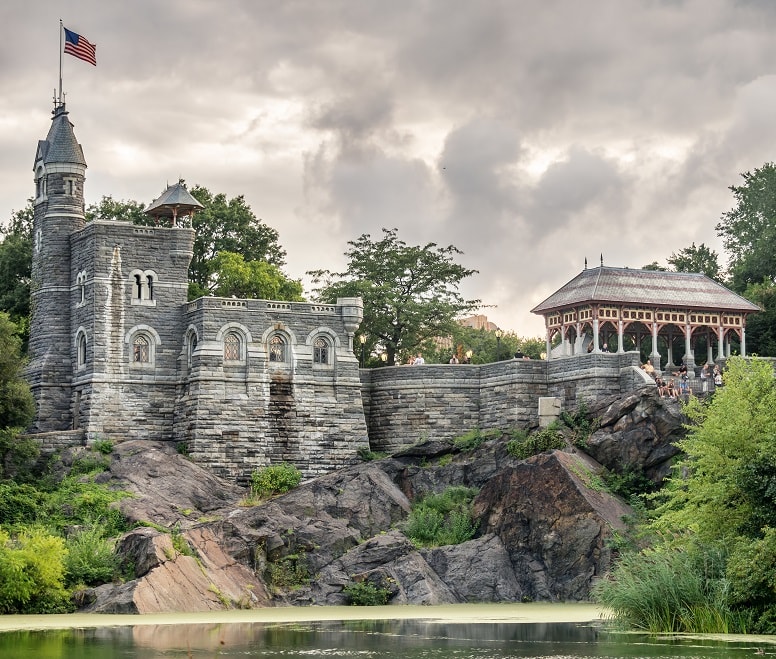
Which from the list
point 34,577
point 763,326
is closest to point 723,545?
point 34,577

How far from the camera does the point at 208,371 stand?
227 ft

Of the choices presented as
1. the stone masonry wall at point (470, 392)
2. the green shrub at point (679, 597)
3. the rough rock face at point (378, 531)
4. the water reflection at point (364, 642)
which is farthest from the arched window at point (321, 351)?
the green shrub at point (679, 597)

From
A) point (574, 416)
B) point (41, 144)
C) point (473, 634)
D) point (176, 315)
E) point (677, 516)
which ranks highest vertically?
point (41, 144)

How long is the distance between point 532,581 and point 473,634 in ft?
44.9

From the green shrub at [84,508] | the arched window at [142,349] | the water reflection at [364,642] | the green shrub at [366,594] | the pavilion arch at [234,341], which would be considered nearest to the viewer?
the water reflection at [364,642]

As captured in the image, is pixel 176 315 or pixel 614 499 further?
pixel 176 315

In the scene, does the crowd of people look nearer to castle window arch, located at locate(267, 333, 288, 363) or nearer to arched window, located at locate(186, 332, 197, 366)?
castle window arch, located at locate(267, 333, 288, 363)

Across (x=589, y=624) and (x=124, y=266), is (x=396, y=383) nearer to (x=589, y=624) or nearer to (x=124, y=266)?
(x=124, y=266)

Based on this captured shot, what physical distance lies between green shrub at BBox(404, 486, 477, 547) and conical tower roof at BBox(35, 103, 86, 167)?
21.2m

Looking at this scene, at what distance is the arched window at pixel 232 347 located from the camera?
229 ft

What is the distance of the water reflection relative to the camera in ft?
135

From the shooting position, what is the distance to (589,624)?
49.6 metres

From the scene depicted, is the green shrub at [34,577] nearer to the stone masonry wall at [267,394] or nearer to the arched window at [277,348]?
the stone masonry wall at [267,394]

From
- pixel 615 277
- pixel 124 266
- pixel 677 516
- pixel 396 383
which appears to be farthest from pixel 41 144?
pixel 677 516
